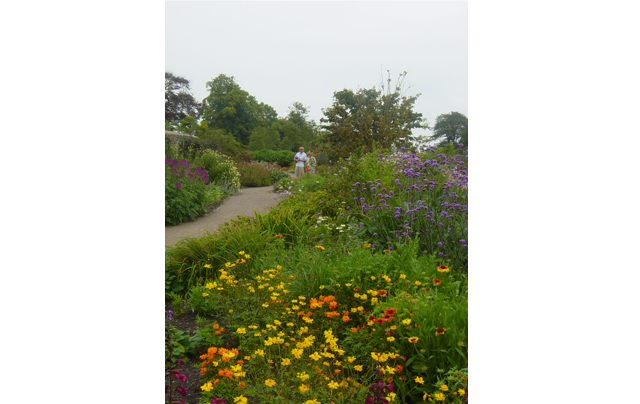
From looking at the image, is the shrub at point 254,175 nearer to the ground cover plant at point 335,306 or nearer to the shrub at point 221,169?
the shrub at point 221,169

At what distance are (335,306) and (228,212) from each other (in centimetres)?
444

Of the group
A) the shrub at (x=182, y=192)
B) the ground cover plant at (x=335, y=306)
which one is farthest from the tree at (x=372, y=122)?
the ground cover plant at (x=335, y=306)

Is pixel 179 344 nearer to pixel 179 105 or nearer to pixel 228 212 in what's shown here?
pixel 228 212

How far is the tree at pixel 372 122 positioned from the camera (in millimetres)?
11484

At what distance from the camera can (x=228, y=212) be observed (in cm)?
645

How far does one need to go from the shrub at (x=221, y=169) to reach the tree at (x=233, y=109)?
32.4 inches

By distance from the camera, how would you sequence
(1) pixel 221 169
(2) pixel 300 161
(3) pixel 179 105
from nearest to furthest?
(3) pixel 179 105
(1) pixel 221 169
(2) pixel 300 161

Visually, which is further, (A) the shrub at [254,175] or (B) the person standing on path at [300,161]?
(B) the person standing on path at [300,161]

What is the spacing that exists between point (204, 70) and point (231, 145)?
4.60 metres

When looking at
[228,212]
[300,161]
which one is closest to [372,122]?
[300,161]

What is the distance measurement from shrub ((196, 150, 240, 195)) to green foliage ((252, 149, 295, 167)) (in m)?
0.67

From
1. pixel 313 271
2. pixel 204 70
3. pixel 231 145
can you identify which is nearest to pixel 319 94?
pixel 204 70
